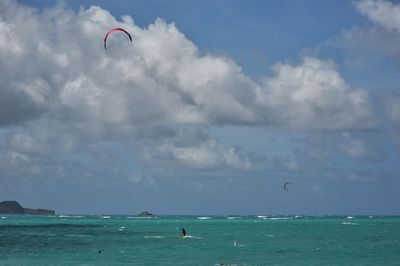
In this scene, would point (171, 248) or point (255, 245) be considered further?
point (255, 245)

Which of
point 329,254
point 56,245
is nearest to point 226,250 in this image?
point 329,254

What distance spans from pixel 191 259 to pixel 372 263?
20277 millimetres

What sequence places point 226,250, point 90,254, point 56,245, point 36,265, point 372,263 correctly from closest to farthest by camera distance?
point 36,265 < point 372,263 < point 90,254 < point 226,250 < point 56,245

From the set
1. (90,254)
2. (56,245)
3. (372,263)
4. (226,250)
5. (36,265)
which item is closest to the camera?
(36,265)

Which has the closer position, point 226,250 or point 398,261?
point 398,261

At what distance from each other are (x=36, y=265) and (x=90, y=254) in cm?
1195

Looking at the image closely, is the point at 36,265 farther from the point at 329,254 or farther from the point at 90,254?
the point at 329,254

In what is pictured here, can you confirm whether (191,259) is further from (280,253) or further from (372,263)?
(372,263)

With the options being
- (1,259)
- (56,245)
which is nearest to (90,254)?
(1,259)

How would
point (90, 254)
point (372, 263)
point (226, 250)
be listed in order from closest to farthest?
point (372, 263) → point (90, 254) → point (226, 250)

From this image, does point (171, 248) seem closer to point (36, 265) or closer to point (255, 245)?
point (255, 245)

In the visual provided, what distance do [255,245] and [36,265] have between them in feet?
125

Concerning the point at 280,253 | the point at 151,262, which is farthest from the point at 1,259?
the point at 280,253

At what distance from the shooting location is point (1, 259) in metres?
69.2
